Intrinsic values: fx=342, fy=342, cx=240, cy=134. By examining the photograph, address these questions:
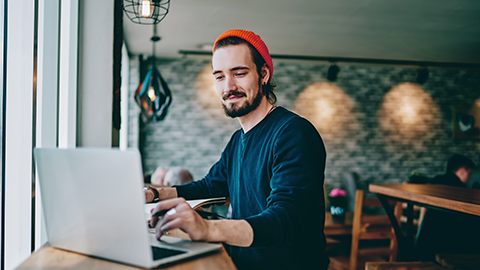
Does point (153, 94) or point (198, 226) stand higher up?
point (153, 94)

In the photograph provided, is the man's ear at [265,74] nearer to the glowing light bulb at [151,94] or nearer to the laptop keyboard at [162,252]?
the laptop keyboard at [162,252]

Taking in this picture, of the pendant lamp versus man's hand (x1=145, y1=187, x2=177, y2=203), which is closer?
man's hand (x1=145, y1=187, x2=177, y2=203)

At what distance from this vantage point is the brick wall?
4902mm

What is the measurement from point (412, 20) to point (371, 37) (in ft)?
1.92

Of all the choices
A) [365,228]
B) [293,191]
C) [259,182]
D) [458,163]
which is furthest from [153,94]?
[458,163]

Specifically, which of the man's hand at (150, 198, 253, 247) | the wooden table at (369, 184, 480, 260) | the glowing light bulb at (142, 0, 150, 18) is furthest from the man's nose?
the wooden table at (369, 184, 480, 260)

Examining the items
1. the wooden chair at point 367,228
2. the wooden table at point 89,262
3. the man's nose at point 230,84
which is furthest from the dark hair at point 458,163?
the wooden table at point 89,262

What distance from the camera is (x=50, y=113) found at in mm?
1259

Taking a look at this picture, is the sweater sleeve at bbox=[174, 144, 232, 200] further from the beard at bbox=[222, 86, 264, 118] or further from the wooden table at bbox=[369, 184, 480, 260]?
the wooden table at bbox=[369, 184, 480, 260]

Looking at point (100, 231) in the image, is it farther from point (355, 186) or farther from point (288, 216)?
point (355, 186)

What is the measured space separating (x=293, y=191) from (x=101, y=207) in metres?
0.47

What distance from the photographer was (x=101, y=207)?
68 cm

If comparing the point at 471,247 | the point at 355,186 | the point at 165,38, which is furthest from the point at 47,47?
the point at 355,186

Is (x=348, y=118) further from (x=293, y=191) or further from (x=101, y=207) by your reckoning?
(x=101, y=207)
